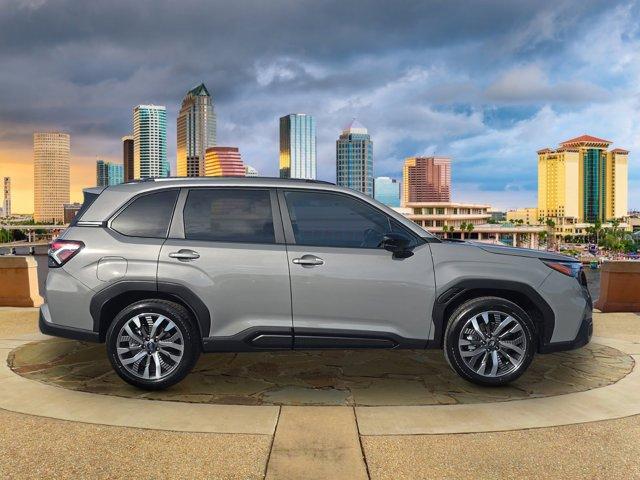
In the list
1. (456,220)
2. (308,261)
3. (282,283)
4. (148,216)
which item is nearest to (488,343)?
(308,261)

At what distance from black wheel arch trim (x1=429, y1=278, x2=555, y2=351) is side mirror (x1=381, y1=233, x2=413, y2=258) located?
1.56 feet

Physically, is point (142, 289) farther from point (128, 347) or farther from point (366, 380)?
point (366, 380)

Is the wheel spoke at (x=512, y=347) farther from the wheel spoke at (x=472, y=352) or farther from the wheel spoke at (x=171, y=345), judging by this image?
the wheel spoke at (x=171, y=345)

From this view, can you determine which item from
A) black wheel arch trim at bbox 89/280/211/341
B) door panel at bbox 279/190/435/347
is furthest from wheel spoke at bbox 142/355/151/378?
door panel at bbox 279/190/435/347

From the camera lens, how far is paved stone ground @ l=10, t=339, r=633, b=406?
4.75m

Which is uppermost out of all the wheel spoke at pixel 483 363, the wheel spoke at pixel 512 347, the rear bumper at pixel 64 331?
the rear bumper at pixel 64 331

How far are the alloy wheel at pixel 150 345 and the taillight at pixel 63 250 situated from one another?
772 millimetres

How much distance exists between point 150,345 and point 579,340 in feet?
12.3

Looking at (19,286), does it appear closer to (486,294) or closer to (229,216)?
(229,216)

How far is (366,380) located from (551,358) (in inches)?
92.1

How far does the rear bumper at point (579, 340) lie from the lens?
5047 millimetres

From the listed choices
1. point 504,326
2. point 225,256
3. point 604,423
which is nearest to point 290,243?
point 225,256

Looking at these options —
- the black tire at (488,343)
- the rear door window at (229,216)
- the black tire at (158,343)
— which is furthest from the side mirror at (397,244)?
the black tire at (158,343)

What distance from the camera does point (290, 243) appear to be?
4855 mm
